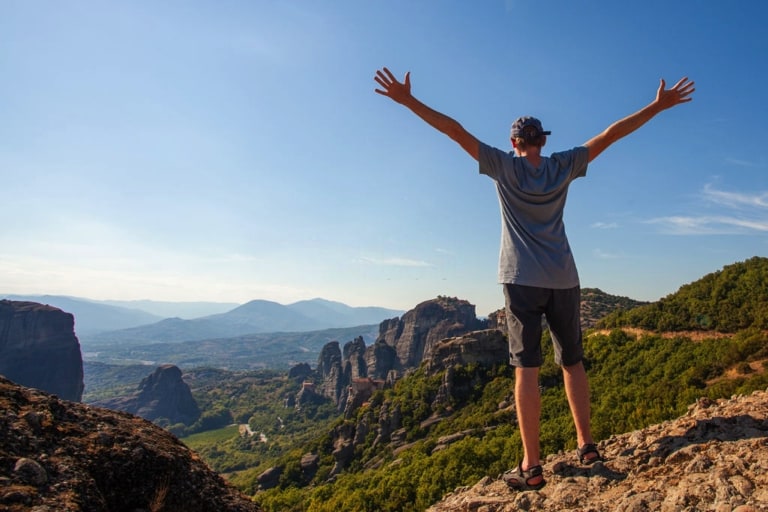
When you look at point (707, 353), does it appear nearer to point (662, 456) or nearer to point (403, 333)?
point (662, 456)

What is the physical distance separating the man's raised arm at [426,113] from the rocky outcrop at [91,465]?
3.58 metres

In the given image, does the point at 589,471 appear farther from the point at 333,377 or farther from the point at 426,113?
the point at 333,377

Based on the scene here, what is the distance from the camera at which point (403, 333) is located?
118625 millimetres

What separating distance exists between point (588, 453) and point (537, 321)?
1257 millimetres

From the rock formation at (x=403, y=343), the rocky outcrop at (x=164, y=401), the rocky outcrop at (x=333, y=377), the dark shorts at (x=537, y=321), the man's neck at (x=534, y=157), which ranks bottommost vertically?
the rocky outcrop at (x=164, y=401)

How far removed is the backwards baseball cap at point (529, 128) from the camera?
3.78 m

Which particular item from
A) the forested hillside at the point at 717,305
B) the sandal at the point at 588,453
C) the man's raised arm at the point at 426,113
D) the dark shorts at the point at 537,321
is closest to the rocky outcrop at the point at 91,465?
the dark shorts at the point at 537,321

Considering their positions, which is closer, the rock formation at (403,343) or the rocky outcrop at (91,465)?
the rocky outcrop at (91,465)

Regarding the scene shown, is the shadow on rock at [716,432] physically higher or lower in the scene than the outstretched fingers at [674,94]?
lower

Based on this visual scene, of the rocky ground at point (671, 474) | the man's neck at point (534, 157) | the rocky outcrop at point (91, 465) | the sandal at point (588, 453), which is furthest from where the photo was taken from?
the man's neck at point (534, 157)

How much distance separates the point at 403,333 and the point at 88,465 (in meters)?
118

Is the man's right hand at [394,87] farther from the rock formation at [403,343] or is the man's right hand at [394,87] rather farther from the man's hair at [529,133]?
the rock formation at [403,343]

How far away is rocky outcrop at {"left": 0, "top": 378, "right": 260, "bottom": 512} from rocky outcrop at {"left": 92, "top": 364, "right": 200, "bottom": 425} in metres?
153

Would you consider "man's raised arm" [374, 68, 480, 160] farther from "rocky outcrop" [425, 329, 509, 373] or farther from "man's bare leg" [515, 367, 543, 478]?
"rocky outcrop" [425, 329, 509, 373]
